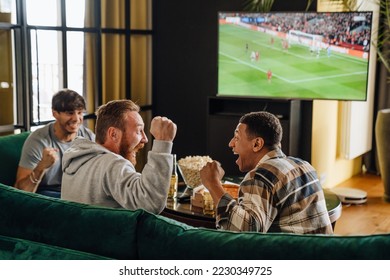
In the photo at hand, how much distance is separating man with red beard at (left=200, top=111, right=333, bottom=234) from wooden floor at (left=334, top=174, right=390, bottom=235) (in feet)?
7.94

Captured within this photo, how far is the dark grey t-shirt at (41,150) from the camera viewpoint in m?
3.60

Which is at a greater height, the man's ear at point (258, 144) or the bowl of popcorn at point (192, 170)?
the man's ear at point (258, 144)

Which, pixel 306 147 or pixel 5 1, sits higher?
pixel 5 1

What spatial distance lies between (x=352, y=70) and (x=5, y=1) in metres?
2.63

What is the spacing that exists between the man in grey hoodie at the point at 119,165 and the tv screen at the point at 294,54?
2.88m

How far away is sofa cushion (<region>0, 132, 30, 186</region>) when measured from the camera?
365cm

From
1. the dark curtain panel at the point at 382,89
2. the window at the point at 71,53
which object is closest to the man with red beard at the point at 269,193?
the window at the point at 71,53

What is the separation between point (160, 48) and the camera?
6.13m

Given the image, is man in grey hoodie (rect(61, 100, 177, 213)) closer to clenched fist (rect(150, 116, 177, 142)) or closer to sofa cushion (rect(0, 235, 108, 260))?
clenched fist (rect(150, 116, 177, 142))

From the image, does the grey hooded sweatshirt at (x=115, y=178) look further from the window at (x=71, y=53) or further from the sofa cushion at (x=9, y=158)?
the window at (x=71, y=53)
